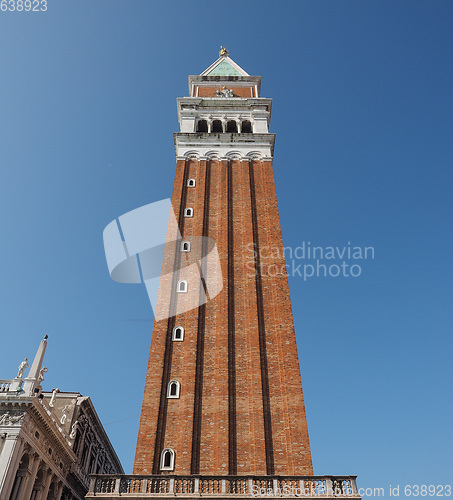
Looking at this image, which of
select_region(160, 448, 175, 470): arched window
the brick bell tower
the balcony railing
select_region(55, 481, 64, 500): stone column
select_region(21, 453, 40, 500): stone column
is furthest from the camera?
select_region(55, 481, 64, 500): stone column

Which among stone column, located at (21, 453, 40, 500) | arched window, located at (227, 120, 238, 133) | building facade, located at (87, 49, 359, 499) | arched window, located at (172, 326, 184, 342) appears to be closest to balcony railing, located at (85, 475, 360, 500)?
building facade, located at (87, 49, 359, 499)

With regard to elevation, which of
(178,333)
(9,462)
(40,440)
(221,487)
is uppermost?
(178,333)

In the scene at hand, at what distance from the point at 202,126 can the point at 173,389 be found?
28160 mm

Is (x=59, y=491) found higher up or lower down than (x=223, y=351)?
lower down

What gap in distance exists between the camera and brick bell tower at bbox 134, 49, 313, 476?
25.2m

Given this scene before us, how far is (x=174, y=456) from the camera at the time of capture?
24.8 meters

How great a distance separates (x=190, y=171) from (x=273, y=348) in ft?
62.4

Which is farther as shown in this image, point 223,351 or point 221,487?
point 223,351

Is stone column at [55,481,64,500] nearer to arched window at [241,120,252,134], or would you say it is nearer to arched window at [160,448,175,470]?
arched window at [160,448,175,470]

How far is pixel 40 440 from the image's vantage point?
88.3 feet

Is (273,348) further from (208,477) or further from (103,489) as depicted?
(103,489)

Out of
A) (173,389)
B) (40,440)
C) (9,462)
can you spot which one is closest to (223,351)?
(173,389)

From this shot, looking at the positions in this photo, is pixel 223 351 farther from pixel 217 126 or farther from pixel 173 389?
pixel 217 126

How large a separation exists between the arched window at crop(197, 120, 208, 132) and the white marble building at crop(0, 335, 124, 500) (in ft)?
86.9
